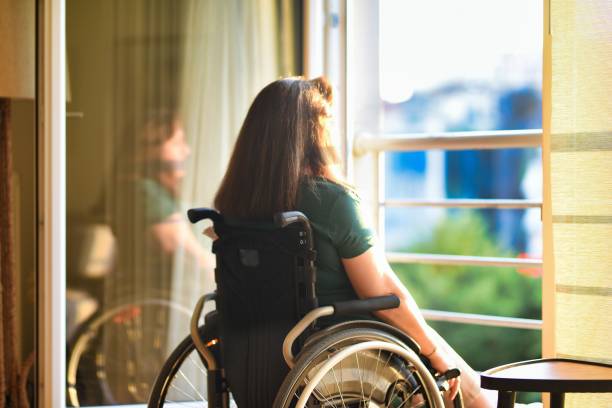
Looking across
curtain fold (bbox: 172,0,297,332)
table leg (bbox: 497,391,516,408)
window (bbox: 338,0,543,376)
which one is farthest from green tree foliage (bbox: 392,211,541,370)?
table leg (bbox: 497,391,516,408)

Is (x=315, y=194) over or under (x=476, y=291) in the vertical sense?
over

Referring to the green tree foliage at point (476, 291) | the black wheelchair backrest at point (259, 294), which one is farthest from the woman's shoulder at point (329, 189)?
the green tree foliage at point (476, 291)

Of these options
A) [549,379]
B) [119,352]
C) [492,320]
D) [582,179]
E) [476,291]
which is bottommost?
[476,291]

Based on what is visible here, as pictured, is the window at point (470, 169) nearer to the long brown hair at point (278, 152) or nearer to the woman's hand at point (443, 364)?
the long brown hair at point (278, 152)

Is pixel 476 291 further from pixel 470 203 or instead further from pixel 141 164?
pixel 141 164

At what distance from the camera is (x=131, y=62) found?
289 centimetres

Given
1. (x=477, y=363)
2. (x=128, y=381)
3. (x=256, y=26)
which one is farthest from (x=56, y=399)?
(x=477, y=363)

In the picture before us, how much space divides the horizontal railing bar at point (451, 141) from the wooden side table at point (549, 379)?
44.2 inches

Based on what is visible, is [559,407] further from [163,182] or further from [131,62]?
[131,62]

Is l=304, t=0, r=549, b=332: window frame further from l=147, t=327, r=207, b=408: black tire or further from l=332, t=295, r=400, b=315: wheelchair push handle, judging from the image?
l=147, t=327, r=207, b=408: black tire

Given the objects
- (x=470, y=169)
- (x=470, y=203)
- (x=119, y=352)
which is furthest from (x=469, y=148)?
(x=470, y=169)

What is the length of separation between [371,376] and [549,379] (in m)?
0.49

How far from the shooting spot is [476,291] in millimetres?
7605

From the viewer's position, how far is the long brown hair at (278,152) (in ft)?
6.33
